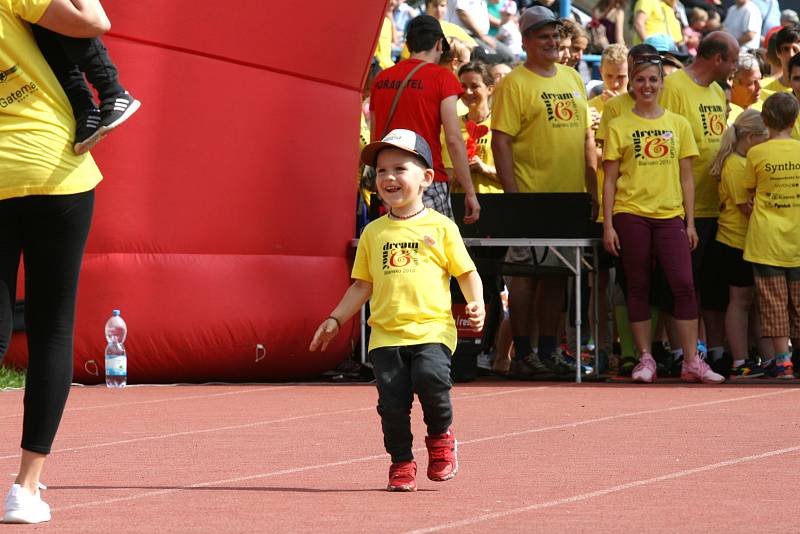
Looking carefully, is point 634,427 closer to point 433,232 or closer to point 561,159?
point 433,232

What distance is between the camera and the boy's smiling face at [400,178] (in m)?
5.93

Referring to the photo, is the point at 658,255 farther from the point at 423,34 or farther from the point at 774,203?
the point at 423,34

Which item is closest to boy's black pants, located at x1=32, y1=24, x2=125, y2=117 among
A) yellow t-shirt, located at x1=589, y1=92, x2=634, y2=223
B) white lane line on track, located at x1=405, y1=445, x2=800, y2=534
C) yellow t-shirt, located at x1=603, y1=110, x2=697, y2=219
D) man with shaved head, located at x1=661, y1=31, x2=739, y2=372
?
white lane line on track, located at x1=405, y1=445, x2=800, y2=534

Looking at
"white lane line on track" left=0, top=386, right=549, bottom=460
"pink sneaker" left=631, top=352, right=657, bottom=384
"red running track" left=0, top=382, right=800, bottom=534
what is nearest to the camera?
"red running track" left=0, top=382, right=800, bottom=534

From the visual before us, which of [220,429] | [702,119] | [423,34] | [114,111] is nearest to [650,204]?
[702,119]

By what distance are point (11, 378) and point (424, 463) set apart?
14.6ft

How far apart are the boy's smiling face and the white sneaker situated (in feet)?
5.87

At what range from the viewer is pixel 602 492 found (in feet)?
18.2

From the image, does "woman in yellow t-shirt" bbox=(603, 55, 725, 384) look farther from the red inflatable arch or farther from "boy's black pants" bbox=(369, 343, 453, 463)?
"boy's black pants" bbox=(369, 343, 453, 463)

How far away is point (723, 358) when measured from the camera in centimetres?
1119

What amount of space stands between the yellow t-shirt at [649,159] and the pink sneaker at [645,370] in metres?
0.94

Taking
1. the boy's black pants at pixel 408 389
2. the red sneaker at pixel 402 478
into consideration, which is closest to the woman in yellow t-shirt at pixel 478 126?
the boy's black pants at pixel 408 389

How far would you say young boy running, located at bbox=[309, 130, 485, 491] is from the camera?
575cm

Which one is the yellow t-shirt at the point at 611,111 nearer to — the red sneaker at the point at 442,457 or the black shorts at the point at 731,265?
the black shorts at the point at 731,265
